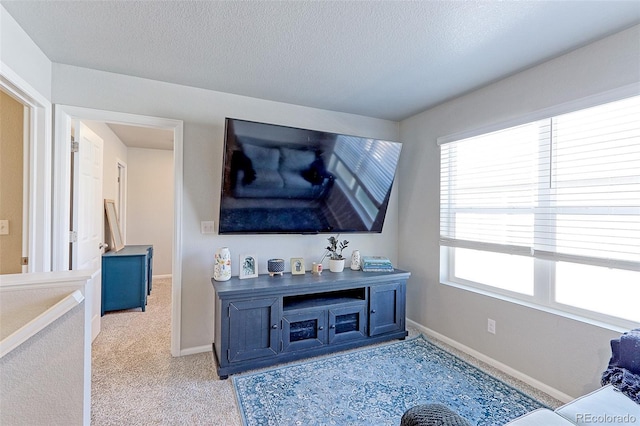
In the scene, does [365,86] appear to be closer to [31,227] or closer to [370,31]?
[370,31]

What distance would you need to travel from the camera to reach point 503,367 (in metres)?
2.36

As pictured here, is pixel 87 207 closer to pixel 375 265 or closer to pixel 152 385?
pixel 152 385

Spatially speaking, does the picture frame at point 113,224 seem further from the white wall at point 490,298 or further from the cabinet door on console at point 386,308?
the white wall at point 490,298

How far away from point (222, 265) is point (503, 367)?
2433 millimetres

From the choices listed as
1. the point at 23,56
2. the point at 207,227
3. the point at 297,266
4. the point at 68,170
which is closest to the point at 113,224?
the point at 68,170

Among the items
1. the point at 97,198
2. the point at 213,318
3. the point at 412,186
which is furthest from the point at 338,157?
the point at 97,198

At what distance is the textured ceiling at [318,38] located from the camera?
1.58m

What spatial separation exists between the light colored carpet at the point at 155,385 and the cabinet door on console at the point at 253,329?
240 millimetres

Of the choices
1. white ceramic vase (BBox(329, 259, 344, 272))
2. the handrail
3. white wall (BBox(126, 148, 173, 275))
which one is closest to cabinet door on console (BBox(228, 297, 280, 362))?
white ceramic vase (BBox(329, 259, 344, 272))

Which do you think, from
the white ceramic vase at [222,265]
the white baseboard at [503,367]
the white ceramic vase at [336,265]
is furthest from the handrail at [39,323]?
the white baseboard at [503,367]

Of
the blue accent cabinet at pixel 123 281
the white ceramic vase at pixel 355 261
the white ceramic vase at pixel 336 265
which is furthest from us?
Result: the blue accent cabinet at pixel 123 281

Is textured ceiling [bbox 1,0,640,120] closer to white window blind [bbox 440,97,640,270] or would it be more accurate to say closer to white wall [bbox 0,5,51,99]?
white wall [bbox 0,5,51,99]

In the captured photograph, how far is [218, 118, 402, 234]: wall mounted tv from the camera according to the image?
2447 millimetres

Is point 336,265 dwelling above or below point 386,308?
above
